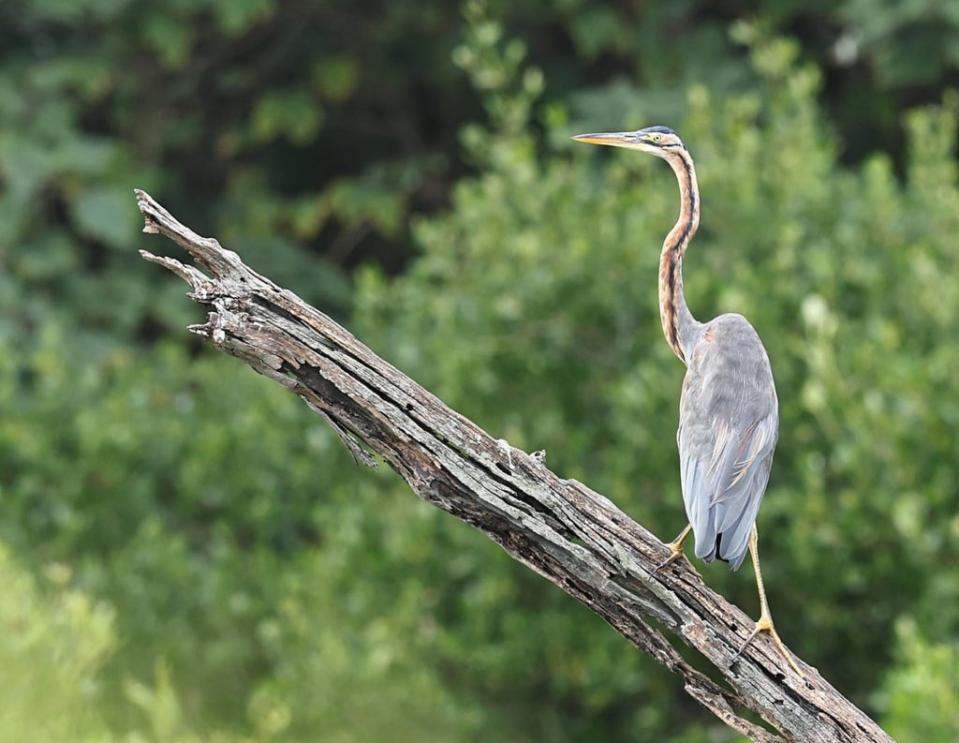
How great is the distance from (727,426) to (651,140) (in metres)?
0.66

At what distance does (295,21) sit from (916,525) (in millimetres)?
7022

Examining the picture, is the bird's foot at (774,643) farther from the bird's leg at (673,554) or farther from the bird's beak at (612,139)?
the bird's beak at (612,139)

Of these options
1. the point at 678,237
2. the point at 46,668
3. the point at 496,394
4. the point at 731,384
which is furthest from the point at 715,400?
the point at 496,394

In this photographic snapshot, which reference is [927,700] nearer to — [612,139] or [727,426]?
[727,426]

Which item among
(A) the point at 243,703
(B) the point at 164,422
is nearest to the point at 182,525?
(B) the point at 164,422

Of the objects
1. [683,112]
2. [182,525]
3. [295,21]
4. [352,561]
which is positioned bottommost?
[182,525]

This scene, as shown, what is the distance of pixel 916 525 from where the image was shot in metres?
5.68

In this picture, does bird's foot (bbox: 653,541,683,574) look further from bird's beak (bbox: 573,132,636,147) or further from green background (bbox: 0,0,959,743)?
green background (bbox: 0,0,959,743)

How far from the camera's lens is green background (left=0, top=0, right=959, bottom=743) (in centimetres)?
607

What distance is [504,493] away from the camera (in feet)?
9.31

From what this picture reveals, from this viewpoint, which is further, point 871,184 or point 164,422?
point 164,422

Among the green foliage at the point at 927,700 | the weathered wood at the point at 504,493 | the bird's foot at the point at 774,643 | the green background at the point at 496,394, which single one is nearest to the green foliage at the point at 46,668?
the green background at the point at 496,394

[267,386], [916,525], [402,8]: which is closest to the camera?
[916,525]

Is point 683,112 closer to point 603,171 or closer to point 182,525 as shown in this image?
point 603,171
